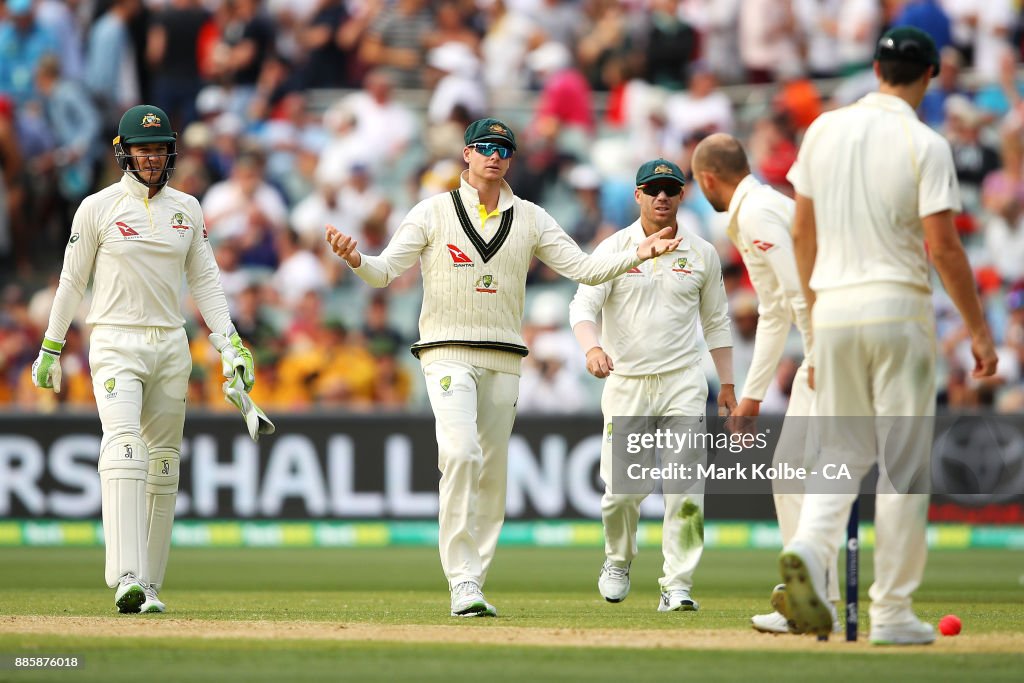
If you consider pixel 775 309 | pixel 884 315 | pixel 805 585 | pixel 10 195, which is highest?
pixel 10 195

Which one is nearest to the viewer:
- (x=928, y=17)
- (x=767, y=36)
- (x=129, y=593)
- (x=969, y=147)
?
(x=129, y=593)

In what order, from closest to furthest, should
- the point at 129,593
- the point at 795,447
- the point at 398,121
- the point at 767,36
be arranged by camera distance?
1. the point at 795,447
2. the point at 129,593
3. the point at 398,121
4. the point at 767,36

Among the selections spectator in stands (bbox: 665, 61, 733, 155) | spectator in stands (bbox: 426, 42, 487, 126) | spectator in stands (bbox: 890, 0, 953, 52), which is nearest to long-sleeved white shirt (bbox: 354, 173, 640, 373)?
spectator in stands (bbox: 665, 61, 733, 155)

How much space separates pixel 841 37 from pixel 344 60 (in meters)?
6.00

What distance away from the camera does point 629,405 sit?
29.3 feet

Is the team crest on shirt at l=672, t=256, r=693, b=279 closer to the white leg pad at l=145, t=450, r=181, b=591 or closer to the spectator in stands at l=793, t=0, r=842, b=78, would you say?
the white leg pad at l=145, t=450, r=181, b=591

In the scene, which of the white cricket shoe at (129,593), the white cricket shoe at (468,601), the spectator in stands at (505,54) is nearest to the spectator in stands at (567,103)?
the spectator in stands at (505,54)

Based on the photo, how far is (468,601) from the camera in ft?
26.1

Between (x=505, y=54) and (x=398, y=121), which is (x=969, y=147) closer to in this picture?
(x=505, y=54)

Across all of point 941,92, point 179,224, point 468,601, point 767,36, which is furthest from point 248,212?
point 468,601

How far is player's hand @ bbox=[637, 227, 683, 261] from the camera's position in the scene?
785 centimetres

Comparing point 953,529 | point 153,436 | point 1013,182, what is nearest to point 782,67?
point 1013,182

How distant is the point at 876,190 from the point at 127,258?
3950 millimetres

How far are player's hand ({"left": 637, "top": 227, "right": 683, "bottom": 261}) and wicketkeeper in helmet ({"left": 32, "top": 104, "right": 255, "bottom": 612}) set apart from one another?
7.11ft
